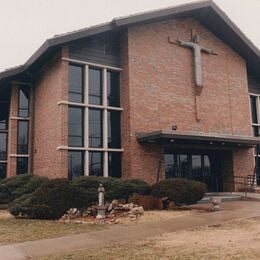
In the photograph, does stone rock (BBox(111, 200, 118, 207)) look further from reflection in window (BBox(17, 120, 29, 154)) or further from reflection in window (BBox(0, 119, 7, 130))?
reflection in window (BBox(0, 119, 7, 130))

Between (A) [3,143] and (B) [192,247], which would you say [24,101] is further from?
(B) [192,247]

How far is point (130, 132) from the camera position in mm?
19625

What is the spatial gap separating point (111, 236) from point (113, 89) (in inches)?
462

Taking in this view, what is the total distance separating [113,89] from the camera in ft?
68.5

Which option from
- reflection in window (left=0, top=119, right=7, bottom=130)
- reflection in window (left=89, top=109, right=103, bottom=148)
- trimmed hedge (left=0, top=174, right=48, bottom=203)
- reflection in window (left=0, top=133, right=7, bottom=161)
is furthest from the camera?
reflection in window (left=0, top=119, right=7, bottom=130)

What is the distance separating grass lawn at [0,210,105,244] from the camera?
414 inches

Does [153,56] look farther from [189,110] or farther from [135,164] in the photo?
[135,164]

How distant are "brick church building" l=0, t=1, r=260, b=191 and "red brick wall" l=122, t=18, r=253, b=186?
0.20ft

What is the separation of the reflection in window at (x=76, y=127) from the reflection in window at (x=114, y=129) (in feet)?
5.18

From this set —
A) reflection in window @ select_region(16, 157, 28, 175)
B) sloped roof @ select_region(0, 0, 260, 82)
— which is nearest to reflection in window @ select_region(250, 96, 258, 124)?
sloped roof @ select_region(0, 0, 260, 82)

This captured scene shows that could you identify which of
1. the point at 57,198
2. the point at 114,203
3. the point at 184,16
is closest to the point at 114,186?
the point at 114,203

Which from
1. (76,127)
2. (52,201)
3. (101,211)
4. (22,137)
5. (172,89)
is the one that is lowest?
(101,211)

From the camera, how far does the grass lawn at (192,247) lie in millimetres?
7828

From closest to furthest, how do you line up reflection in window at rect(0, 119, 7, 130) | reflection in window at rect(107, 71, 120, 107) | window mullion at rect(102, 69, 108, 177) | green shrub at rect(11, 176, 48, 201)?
1. green shrub at rect(11, 176, 48, 201)
2. window mullion at rect(102, 69, 108, 177)
3. reflection in window at rect(107, 71, 120, 107)
4. reflection in window at rect(0, 119, 7, 130)
